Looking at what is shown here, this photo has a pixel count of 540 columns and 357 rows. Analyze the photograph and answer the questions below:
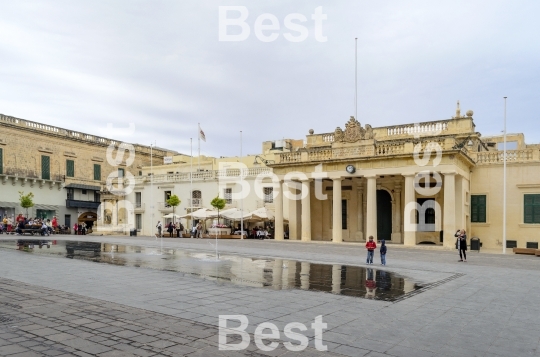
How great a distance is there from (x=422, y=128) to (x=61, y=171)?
38263mm

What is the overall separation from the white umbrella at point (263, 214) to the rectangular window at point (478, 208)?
15.4 metres

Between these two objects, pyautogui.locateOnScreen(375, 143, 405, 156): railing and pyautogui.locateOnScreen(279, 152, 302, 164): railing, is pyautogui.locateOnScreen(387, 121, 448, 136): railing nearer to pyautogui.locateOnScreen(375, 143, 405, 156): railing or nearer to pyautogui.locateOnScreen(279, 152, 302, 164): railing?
pyautogui.locateOnScreen(375, 143, 405, 156): railing

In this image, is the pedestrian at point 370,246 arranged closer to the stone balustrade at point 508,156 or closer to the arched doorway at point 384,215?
the arched doorway at point 384,215

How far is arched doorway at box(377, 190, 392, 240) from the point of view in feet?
106

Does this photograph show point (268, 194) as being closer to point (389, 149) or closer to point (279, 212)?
point (279, 212)

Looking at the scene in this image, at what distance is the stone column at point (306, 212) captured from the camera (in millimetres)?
31766

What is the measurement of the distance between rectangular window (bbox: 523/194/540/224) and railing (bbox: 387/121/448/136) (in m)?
6.93

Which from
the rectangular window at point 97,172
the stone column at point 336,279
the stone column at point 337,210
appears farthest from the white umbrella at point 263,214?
the rectangular window at point 97,172

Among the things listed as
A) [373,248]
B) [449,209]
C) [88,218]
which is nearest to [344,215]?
[449,209]

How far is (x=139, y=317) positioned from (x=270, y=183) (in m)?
31.2

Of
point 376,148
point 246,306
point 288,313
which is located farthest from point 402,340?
point 376,148

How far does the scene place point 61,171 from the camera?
47.3m

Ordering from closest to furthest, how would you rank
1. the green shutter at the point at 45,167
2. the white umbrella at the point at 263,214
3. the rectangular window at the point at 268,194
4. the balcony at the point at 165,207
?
the white umbrella at the point at 263,214, the rectangular window at the point at 268,194, the balcony at the point at 165,207, the green shutter at the point at 45,167

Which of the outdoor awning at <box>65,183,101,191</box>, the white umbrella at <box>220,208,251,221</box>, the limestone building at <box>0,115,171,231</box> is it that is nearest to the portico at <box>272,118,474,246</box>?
the white umbrella at <box>220,208,251,221</box>
